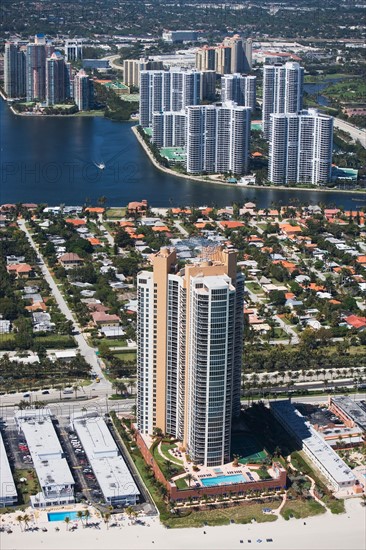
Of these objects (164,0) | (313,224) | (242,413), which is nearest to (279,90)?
(313,224)

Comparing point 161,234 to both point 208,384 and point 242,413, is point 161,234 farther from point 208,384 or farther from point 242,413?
point 208,384

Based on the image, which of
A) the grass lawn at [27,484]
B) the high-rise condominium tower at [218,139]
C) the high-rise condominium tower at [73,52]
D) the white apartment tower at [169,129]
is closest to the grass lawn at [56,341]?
the grass lawn at [27,484]

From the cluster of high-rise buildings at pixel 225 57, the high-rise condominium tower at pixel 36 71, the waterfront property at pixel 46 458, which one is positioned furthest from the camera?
the cluster of high-rise buildings at pixel 225 57

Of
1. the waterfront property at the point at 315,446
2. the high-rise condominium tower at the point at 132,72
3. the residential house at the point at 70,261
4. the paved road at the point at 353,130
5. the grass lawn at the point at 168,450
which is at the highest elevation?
the high-rise condominium tower at the point at 132,72

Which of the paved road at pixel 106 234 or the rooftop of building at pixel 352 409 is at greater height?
the paved road at pixel 106 234

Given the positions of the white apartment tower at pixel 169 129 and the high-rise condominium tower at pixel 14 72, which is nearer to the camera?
the white apartment tower at pixel 169 129

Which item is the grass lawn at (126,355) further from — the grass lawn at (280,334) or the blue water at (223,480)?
the blue water at (223,480)

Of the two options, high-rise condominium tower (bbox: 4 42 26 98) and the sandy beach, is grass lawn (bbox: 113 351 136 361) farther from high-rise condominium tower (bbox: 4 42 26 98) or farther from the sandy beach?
high-rise condominium tower (bbox: 4 42 26 98)
